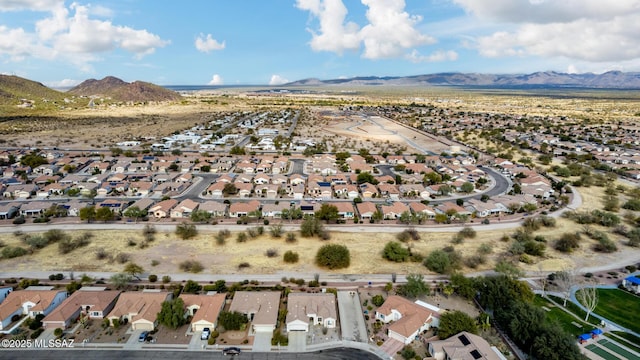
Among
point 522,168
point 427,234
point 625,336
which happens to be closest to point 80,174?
point 427,234

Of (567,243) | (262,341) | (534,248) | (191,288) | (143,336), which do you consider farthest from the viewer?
(567,243)

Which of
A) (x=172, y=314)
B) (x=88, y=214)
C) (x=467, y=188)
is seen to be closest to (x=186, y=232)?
(x=88, y=214)

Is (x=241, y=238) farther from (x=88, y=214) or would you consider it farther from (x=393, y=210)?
(x=88, y=214)

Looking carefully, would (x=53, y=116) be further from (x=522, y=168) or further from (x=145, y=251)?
(x=522, y=168)

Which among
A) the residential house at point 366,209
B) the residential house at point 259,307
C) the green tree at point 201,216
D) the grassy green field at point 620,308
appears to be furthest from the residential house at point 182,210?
the grassy green field at point 620,308

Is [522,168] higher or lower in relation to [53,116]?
lower

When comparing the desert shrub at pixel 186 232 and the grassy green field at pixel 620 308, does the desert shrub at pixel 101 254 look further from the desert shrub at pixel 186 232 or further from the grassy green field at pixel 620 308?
the grassy green field at pixel 620 308

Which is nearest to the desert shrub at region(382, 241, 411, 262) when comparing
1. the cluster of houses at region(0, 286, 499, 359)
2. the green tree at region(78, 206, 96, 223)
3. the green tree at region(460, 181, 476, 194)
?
the cluster of houses at region(0, 286, 499, 359)
